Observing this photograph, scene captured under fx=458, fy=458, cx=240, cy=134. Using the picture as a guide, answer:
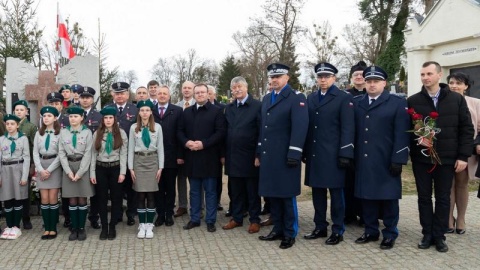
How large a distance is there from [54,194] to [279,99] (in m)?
3.25

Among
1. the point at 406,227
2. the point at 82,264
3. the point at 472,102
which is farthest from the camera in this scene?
the point at 406,227

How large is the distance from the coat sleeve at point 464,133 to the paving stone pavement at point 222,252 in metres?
1.14

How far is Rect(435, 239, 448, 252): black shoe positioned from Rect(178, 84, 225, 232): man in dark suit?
9.46 feet

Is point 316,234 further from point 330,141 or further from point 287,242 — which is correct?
point 330,141

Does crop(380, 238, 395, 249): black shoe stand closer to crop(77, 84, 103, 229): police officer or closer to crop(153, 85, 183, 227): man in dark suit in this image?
crop(153, 85, 183, 227): man in dark suit

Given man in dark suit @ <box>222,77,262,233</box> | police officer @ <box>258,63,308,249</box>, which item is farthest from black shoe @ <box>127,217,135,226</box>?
police officer @ <box>258,63,308,249</box>

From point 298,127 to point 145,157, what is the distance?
6.99ft

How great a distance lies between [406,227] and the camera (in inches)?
255

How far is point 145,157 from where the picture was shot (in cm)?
618

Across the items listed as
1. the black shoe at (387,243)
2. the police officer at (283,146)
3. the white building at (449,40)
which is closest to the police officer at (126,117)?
the police officer at (283,146)

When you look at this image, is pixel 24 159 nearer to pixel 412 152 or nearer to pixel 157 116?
pixel 157 116

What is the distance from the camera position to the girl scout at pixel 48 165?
6.00 metres

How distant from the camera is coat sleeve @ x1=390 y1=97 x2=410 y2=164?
5242 mm

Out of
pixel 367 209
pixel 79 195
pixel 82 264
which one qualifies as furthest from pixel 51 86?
pixel 367 209
